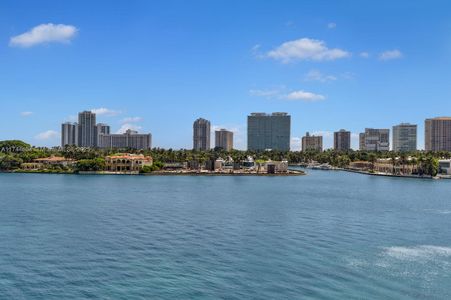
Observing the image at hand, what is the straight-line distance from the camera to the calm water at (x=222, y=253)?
830 inches

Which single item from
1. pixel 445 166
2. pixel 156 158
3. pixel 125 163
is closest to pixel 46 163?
Answer: pixel 125 163

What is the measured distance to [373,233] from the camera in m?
34.6

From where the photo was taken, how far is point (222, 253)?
A: 90.4 ft

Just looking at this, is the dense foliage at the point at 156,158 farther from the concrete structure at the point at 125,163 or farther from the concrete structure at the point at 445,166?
the concrete structure at the point at 445,166

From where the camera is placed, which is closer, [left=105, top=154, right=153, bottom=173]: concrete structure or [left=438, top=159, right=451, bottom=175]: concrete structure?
[left=105, top=154, right=153, bottom=173]: concrete structure

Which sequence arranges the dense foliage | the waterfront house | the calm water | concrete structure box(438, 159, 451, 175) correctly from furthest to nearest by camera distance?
the waterfront house, concrete structure box(438, 159, 451, 175), the dense foliage, the calm water

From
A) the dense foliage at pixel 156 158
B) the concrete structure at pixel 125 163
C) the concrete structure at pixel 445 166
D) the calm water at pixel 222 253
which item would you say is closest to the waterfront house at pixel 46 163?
the dense foliage at pixel 156 158

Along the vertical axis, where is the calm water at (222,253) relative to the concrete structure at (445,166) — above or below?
below

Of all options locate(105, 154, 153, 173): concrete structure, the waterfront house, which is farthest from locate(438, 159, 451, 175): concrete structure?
the waterfront house

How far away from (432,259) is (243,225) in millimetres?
14790

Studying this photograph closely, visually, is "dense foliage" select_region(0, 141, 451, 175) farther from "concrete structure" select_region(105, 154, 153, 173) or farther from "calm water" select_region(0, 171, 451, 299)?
"calm water" select_region(0, 171, 451, 299)

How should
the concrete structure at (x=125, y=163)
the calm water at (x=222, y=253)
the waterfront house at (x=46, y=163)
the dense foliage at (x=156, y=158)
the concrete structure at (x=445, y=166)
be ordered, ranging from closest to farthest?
the calm water at (x=222, y=253), the dense foliage at (x=156, y=158), the concrete structure at (x=125, y=163), the concrete structure at (x=445, y=166), the waterfront house at (x=46, y=163)

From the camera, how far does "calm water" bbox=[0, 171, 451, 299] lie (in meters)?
21.1

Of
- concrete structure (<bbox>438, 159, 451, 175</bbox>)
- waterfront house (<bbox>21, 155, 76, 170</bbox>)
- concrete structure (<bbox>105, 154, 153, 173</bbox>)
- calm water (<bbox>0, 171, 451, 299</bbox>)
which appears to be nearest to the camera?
calm water (<bbox>0, 171, 451, 299</bbox>)
